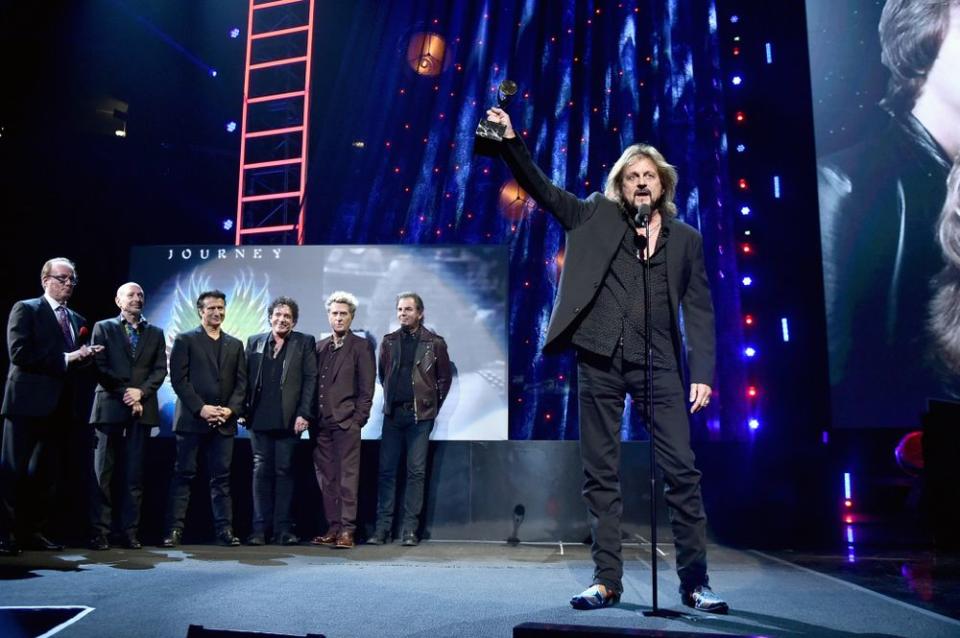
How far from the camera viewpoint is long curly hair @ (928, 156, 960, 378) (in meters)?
5.00

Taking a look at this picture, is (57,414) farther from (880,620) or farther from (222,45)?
(222,45)

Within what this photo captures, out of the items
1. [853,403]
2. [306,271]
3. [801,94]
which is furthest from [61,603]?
[801,94]

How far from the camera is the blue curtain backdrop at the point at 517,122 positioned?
23.6 feet

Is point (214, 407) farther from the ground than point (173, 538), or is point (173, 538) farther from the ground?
point (214, 407)

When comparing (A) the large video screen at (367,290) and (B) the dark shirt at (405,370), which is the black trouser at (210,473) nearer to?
(B) the dark shirt at (405,370)

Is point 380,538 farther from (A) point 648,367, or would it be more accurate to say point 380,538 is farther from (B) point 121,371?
(A) point 648,367

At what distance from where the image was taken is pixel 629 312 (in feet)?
8.38

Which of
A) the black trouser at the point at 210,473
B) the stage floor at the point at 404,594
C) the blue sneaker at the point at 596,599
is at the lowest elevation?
the stage floor at the point at 404,594

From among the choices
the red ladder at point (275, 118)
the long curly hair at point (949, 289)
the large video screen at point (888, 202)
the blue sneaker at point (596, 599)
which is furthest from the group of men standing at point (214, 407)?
the long curly hair at point (949, 289)

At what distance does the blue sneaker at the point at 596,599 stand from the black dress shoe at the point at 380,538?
8.67ft

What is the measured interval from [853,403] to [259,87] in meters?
6.93

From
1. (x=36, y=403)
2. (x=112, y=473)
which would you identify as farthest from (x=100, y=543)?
(x=36, y=403)

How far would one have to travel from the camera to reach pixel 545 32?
781cm

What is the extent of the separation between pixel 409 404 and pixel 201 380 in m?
1.38
